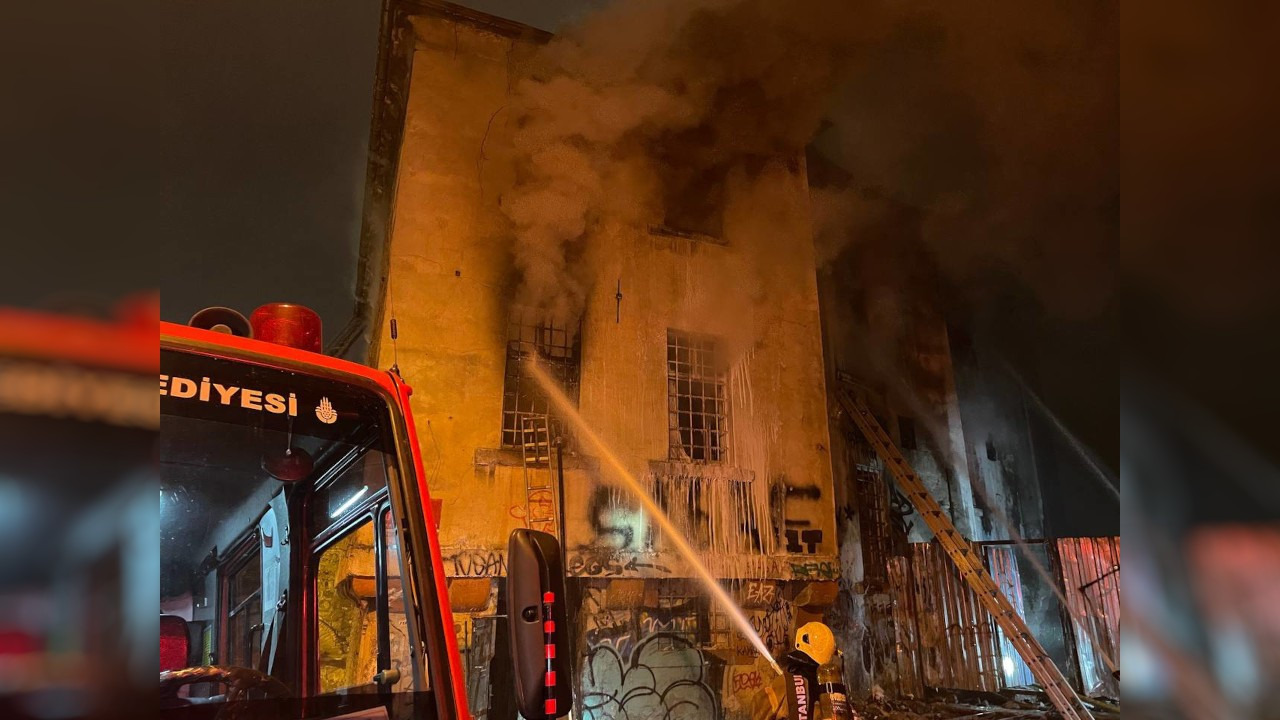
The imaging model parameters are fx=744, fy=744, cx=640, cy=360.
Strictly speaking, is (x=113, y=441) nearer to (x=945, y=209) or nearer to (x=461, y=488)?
(x=461, y=488)

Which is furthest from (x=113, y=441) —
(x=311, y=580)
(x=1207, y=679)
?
(x=311, y=580)

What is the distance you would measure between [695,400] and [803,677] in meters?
4.98

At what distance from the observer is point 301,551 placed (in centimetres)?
256

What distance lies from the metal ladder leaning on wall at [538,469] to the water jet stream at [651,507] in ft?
1.21

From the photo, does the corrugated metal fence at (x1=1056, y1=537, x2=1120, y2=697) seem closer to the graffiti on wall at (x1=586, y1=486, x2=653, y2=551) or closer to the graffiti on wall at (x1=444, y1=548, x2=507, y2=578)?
the graffiti on wall at (x1=586, y1=486, x2=653, y2=551)

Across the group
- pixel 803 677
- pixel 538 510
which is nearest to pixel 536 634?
pixel 803 677

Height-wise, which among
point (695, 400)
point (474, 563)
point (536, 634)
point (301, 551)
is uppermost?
point (695, 400)

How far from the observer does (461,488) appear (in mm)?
8164

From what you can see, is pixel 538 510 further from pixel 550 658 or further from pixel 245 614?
pixel 550 658

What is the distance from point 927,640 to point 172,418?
40.2ft

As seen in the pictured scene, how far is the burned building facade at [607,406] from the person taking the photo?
8.34m

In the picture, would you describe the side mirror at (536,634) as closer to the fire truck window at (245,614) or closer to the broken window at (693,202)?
the fire truck window at (245,614)

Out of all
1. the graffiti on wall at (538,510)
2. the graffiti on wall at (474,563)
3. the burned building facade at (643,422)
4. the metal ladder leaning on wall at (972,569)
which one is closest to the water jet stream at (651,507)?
the burned building facade at (643,422)

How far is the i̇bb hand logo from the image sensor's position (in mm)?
2443
